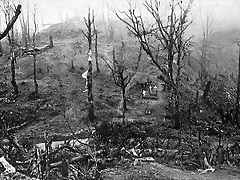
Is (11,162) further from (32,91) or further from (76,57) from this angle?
(76,57)

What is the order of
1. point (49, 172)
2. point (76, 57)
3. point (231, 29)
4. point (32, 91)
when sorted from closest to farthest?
point (49, 172)
point (32, 91)
point (76, 57)
point (231, 29)

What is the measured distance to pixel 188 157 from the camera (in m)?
7.97

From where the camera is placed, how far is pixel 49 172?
20.0ft

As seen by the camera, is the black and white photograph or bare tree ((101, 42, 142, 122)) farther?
bare tree ((101, 42, 142, 122))

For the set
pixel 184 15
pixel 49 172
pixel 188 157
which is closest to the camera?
pixel 49 172

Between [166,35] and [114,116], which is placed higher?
[166,35]

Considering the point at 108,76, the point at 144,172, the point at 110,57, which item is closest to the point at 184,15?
the point at 144,172

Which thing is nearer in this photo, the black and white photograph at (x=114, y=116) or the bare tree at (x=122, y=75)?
the black and white photograph at (x=114, y=116)

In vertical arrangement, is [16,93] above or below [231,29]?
below

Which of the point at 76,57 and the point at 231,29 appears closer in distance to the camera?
the point at 76,57

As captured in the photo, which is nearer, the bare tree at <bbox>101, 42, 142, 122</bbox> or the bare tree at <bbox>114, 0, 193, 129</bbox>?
the bare tree at <bbox>114, 0, 193, 129</bbox>

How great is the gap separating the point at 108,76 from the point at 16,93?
9878 millimetres

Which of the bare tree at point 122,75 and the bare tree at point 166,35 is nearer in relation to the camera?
the bare tree at point 166,35

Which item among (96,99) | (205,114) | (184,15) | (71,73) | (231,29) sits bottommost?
(205,114)
